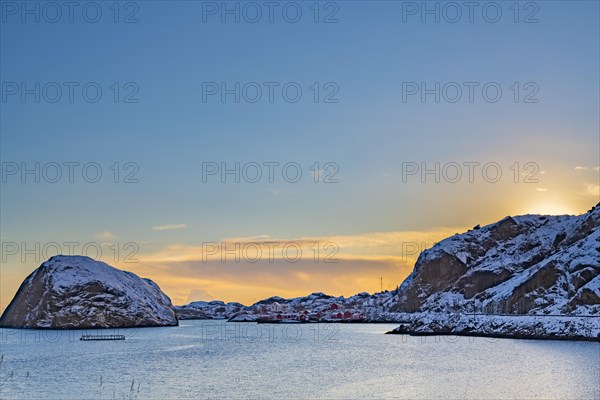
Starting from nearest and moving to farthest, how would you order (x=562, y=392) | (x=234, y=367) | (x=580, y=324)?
(x=562, y=392), (x=234, y=367), (x=580, y=324)

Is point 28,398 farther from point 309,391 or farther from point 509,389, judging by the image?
point 509,389

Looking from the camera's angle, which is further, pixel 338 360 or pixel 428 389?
pixel 338 360

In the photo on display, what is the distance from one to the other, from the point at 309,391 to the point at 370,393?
261 inches

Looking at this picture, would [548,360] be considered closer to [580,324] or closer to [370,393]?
[370,393]

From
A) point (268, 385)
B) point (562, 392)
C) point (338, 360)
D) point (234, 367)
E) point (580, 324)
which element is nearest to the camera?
point (562, 392)

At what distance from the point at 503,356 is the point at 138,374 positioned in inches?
2500

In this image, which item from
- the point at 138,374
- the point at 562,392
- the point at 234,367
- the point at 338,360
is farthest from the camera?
the point at 338,360

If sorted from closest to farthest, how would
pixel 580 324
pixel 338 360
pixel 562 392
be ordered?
pixel 562 392 → pixel 338 360 → pixel 580 324

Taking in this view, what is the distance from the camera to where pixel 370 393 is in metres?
68.8

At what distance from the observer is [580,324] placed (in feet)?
571

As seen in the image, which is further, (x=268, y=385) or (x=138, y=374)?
(x=138, y=374)

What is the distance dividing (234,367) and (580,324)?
11099 cm

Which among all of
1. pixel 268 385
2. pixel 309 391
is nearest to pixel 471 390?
pixel 309 391

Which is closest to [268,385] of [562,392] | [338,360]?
[562,392]
